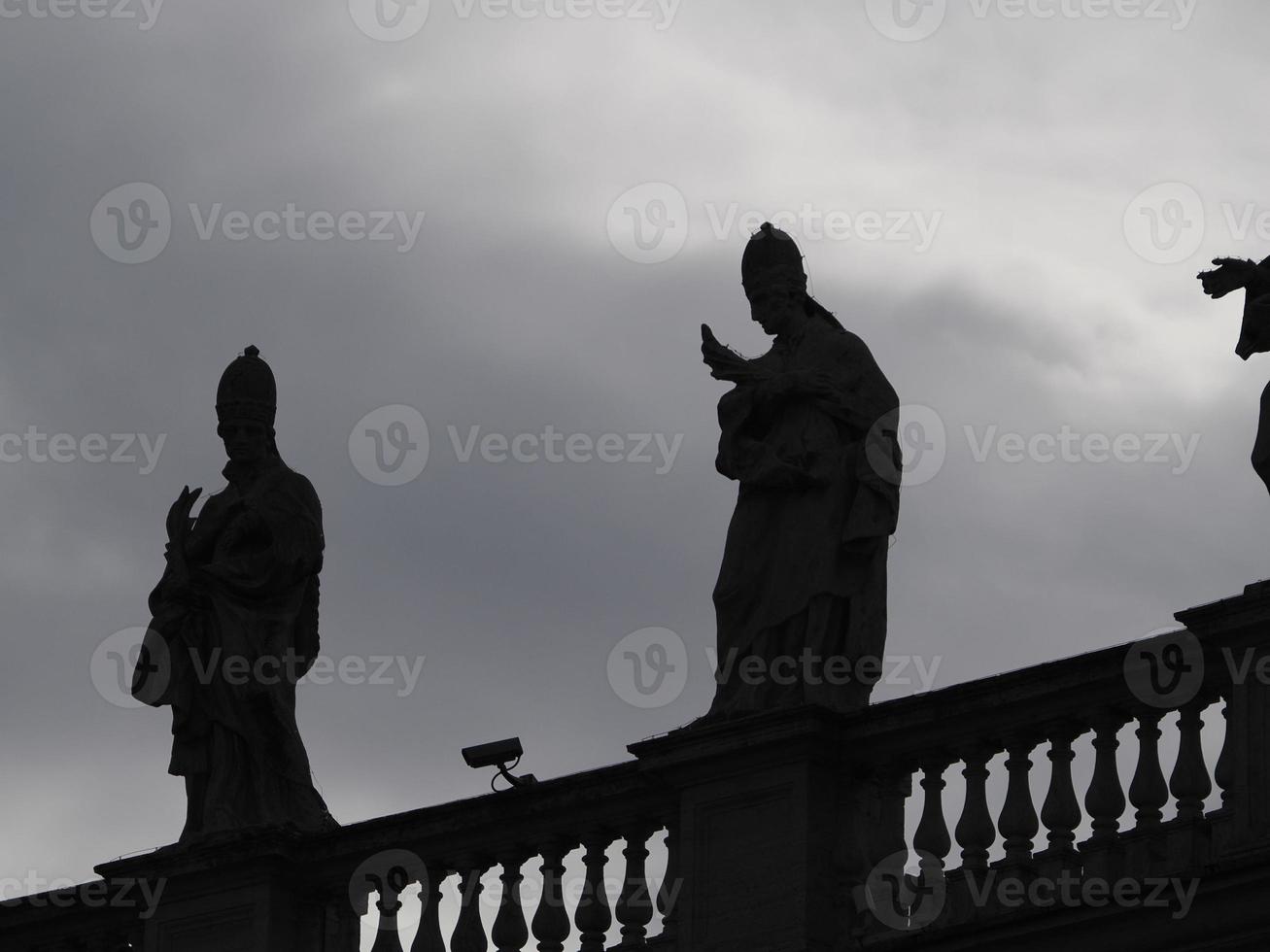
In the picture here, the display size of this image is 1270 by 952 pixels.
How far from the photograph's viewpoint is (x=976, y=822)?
21609mm

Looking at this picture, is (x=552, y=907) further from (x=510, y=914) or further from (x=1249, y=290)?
(x=1249, y=290)

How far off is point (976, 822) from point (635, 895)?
2547mm

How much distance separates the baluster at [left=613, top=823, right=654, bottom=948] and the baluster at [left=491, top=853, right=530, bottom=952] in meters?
0.72

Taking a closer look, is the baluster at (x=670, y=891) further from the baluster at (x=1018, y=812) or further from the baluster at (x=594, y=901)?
the baluster at (x=1018, y=812)

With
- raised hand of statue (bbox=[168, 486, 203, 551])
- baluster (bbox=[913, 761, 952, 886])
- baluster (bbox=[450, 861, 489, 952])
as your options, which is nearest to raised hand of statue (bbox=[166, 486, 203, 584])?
raised hand of statue (bbox=[168, 486, 203, 551])

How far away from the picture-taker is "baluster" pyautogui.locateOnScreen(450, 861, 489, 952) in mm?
23812

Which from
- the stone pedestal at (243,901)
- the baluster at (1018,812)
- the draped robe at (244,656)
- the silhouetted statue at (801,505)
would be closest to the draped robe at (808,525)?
the silhouetted statue at (801,505)

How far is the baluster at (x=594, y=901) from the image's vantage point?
23.2m

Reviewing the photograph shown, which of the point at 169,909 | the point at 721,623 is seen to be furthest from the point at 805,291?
the point at 169,909

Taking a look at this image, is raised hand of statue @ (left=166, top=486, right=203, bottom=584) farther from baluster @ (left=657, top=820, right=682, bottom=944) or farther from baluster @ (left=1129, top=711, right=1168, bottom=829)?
baluster @ (left=1129, top=711, right=1168, bottom=829)

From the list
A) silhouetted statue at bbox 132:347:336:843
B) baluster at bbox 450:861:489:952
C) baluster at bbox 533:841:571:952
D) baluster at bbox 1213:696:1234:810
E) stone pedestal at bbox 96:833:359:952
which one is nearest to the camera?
baluster at bbox 1213:696:1234:810

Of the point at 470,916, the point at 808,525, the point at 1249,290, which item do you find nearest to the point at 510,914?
the point at 470,916

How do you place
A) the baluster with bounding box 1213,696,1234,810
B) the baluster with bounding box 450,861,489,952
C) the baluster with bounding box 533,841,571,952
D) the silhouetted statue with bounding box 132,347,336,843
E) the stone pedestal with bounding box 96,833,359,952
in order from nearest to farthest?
the baluster with bounding box 1213,696,1234,810, the baluster with bounding box 533,841,571,952, the baluster with bounding box 450,861,489,952, the stone pedestal with bounding box 96,833,359,952, the silhouetted statue with bounding box 132,347,336,843

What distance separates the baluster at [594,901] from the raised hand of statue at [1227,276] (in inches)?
202
